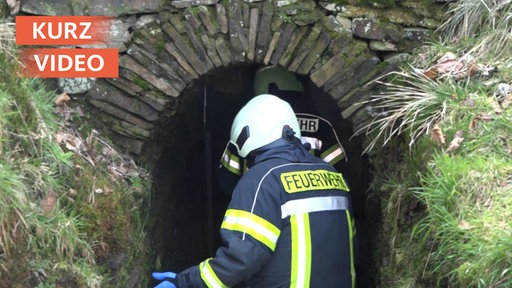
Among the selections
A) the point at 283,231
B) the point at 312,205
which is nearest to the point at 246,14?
the point at 312,205

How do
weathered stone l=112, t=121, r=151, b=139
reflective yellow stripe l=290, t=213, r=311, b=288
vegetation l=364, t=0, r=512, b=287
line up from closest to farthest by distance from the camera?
vegetation l=364, t=0, r=512, b=287 → reflective yellow stripe l=290, t=213, r=311, b=288 → weathered stone l=112, t=121, r=151, b=139

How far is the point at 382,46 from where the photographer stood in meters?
4.40

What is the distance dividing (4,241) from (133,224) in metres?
1.14

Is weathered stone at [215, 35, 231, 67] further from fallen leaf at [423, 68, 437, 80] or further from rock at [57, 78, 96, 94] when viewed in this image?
fallen leaf at [423, 68, 437, 80]

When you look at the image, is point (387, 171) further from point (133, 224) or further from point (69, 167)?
point (69, 167)

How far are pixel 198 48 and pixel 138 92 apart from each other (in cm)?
46

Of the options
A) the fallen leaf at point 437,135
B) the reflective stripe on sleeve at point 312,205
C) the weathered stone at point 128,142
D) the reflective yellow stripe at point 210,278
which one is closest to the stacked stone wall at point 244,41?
the weathered stone at point 128,142

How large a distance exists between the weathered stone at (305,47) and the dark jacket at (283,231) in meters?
0.55

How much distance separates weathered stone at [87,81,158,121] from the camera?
444cm

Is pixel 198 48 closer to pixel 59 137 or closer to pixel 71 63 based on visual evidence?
pixel 71 63

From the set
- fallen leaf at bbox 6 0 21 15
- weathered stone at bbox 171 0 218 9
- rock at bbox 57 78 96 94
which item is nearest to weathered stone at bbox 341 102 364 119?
weathered stone at bbox 171 0 218 9

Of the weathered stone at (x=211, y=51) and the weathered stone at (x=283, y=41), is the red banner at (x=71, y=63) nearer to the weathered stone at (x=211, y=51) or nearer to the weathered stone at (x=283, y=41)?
the weathered stone at (x=211, y=51)

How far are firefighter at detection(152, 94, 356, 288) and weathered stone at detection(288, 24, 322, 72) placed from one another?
307mm

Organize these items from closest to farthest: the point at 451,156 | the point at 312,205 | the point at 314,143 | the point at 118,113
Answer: the point at 451,156 → the point at 312,205 → the point at 118,113 → the point at 314,143
